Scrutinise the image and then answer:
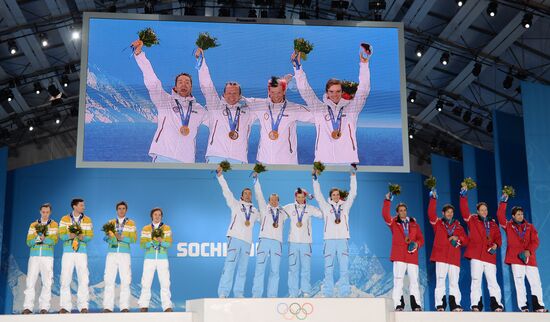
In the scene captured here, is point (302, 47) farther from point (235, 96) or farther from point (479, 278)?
point (479, 278)

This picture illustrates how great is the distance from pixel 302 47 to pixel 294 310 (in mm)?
5674

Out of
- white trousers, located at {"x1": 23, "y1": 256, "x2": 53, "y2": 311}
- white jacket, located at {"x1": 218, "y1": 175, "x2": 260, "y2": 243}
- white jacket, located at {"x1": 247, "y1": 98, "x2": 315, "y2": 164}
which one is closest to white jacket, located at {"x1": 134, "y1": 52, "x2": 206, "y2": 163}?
white jacket, located at {"x1": 247, "y1": 98, "x2": 315, "y2": 164}

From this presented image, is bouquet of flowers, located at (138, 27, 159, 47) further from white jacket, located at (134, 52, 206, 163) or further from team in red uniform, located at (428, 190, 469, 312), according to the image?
team in red uniform, located at (428, 190, 469, 312)

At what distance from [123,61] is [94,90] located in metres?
0.74

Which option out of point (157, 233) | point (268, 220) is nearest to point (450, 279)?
point (268, 220)

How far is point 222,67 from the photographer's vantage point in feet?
45.4

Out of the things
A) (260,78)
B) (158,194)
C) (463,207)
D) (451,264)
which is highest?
(260,78)

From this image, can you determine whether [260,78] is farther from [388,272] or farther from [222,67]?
[388,272]

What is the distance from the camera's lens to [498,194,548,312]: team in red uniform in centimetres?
1145

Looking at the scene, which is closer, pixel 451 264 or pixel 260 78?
pixel 451 264

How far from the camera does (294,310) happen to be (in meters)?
9.84

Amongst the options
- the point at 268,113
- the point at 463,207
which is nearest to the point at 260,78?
the point at 268,113

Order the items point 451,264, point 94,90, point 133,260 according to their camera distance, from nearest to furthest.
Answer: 1. point 451,264
2. point 94,90
3. point 133,260

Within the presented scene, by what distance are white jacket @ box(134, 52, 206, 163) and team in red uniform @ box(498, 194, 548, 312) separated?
5436 millimetres
